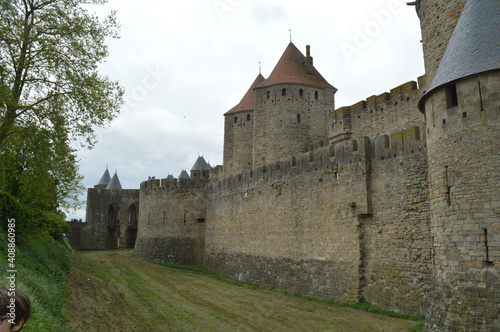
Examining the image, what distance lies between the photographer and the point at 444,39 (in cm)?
1003

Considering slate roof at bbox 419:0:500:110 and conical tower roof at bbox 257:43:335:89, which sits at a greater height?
conical tower roof at bbox 257:43:335:89

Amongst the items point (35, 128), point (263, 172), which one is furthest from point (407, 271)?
point (35, 128)

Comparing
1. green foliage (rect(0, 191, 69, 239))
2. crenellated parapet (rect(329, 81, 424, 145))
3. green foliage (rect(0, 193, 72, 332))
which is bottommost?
green foliage (rect(0, 193, 72, 332))

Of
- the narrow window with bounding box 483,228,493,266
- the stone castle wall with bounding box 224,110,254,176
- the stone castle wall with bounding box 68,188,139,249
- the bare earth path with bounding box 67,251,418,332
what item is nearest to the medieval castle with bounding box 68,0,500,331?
the narrow window with bounding box 483,228,493,266

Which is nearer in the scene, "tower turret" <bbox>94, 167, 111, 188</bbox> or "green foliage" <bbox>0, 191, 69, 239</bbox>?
"green foliage" <bbox>0, 191, 69, 239</bbox>

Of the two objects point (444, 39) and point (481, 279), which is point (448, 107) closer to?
point (444, 39)

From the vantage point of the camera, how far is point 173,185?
87.8 feet

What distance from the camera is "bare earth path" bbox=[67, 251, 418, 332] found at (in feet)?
31.7

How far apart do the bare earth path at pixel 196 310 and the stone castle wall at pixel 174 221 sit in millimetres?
8103

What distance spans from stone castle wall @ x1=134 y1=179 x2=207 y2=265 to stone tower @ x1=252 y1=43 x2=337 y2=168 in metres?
4.97

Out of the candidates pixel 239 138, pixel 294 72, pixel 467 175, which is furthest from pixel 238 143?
pixel 467 175

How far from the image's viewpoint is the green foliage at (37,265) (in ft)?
22.8

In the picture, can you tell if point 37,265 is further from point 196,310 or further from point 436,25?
point 436,25

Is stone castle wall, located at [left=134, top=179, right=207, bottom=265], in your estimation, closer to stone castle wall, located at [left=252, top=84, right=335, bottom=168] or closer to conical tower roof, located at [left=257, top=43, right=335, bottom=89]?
stone castle wall, located at [left=252, top=84, right=335, bottom=168]
